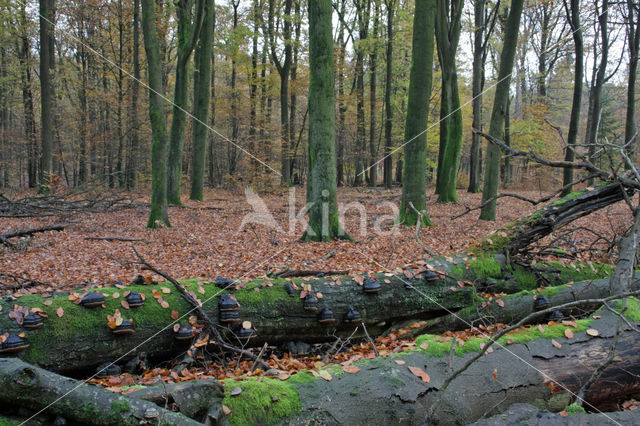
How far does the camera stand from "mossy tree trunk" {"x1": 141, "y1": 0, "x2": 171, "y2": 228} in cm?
929

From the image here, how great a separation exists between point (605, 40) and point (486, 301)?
16.5 meters

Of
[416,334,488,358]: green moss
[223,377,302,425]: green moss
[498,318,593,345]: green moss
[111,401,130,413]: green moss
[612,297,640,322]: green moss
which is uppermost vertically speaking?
[612,297,640,322]: green moss

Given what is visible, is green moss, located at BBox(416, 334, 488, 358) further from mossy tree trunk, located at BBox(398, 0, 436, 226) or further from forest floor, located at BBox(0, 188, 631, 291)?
mossy tree trunk, located at BBox(398, 0, 436, 226)

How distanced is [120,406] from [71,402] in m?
0.26

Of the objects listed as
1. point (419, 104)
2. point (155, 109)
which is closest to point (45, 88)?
point (155, 109)

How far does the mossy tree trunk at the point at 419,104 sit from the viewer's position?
9773 mm

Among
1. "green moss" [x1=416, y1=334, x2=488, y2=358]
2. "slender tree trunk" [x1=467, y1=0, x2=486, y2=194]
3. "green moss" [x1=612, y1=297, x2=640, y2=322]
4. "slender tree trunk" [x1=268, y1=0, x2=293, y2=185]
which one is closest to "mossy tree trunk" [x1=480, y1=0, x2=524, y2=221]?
"slender tree trunk" [x1=467, y1=0, x2=486, y2=194]

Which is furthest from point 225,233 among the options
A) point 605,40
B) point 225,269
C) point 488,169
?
point 605,40

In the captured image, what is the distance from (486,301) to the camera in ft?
14.1

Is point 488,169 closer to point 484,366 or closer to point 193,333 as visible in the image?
point 484,366

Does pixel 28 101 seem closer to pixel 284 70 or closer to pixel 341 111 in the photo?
pixel 284 70

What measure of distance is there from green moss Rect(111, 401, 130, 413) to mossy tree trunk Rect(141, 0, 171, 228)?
8491 mm

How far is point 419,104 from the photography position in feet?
32.7

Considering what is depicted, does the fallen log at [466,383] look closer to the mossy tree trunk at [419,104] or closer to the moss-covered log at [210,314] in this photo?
the moss-covered log at [210,314]
